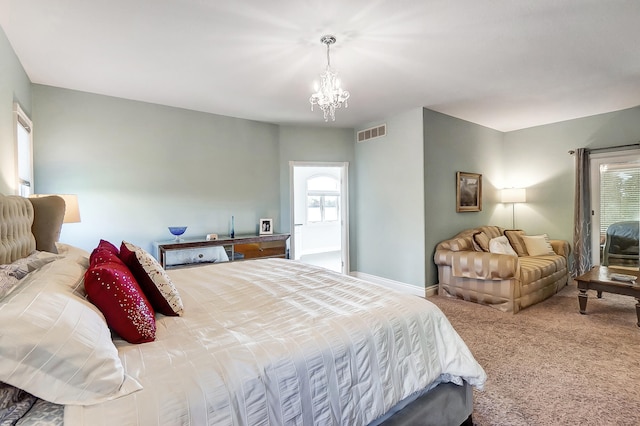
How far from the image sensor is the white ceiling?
207cm

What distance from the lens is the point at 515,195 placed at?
5.23 metres

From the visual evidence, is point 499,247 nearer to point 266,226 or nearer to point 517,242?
point 517,242

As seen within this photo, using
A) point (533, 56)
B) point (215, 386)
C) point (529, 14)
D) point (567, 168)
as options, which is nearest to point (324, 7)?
point (529, 14)

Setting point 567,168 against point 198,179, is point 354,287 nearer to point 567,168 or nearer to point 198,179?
point 198,179

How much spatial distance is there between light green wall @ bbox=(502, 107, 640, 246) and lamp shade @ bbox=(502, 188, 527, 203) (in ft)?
0.93

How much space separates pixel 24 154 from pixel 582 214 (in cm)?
721

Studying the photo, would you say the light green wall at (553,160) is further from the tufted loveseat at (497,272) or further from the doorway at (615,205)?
the tufted loveseat at (497,272)

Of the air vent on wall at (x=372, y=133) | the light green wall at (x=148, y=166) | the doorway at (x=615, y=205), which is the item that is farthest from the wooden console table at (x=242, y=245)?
the doorway at (x=615, y=205)

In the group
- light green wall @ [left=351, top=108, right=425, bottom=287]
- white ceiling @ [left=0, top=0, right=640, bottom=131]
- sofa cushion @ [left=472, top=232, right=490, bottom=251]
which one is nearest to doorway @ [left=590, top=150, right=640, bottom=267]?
white ceiling @ [left=0, top=0, right=640, bottom=131]

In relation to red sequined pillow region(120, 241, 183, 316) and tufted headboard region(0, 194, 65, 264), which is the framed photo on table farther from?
red sequined pillow region(120, 241, 183, 316)

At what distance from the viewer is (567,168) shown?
496 centimetres

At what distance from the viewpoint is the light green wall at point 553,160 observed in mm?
4508

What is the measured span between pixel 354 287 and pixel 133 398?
1307 mm

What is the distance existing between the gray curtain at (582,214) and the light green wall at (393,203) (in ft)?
8.53
